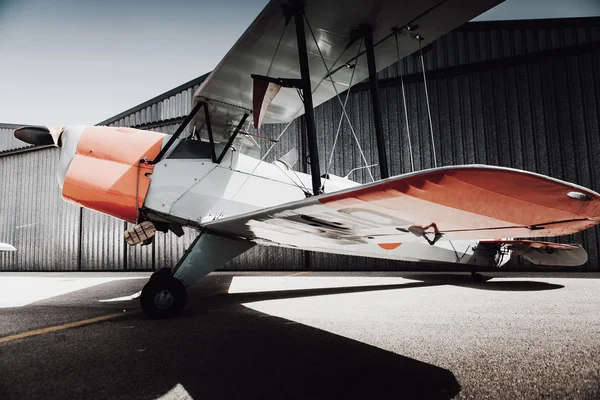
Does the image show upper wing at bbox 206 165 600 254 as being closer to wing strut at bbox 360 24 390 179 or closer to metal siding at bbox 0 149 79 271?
wing strut at bbox 360 24 390 179

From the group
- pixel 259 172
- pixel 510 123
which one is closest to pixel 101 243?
pixel 259 172

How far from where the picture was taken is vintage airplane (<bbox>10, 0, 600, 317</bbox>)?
1913 millimetres

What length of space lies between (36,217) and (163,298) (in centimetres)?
1285

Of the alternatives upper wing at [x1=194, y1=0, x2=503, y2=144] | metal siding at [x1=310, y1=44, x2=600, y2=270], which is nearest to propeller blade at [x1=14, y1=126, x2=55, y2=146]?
upper wing at [x1=194, y1=0, x2=503, y2=144]

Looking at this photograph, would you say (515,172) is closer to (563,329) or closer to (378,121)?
(563,329)

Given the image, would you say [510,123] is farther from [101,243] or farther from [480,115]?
[101,243]

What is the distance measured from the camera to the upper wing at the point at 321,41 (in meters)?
2.93

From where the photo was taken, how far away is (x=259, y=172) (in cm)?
338

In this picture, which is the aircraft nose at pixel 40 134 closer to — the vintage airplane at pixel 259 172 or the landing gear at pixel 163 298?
the vintage airplane at pixel 259 172

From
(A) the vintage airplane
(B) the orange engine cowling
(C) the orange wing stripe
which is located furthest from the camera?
(B) the orange engine cowling

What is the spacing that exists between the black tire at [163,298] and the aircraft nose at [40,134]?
66.0 inches

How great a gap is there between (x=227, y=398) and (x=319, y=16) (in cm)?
304

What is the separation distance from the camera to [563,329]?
2.04 meters

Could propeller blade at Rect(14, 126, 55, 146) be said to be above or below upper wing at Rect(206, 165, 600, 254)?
above
